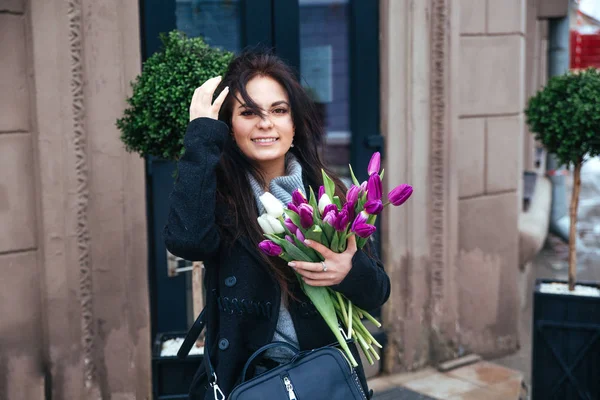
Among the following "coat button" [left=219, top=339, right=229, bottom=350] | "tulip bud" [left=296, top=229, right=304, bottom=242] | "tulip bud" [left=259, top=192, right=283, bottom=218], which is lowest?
"coat button" [left=219, top=339, right=229, bottom=350]

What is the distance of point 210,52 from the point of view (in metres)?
3.19

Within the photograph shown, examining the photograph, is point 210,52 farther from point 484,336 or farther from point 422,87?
point 484,336

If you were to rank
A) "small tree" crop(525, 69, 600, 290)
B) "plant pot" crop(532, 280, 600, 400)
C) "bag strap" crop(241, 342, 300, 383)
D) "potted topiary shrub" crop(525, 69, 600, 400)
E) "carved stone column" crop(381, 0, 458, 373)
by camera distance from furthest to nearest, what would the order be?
"carved stone column" crop(381, 0, 458, 373), "plant pot" crop(532, 280, 600, 400), "potted topiary shrub" crop(525, 69, 600, 400), "small tree" crop(525, 69, 600, 290), "bag strap" crop(241, 342, 300, 383)

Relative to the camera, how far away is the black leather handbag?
210 cm

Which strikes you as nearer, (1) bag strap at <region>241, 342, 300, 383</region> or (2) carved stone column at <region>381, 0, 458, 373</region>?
(1) bag strap at <region>241, 342, 300, 383</region>

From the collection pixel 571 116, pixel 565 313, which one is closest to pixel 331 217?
pixel 571 116

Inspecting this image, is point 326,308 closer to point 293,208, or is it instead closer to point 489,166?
point 293,208

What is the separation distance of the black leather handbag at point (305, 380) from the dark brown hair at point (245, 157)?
0.23m

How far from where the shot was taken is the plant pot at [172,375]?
3.33m

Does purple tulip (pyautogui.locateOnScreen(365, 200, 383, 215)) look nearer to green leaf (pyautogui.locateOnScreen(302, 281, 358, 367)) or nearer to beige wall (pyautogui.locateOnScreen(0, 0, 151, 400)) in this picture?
green leaf (pyautogui.locateOnScreen(302, 281, 358, 367))

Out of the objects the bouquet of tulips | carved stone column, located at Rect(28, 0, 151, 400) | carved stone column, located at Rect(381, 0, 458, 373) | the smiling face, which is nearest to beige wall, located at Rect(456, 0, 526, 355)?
carved stone column, located at Rect(381, 0, 458, 373)

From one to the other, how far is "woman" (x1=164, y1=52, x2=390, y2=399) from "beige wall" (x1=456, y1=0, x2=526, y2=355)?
3.10 metres

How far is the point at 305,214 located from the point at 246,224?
37 centimetres

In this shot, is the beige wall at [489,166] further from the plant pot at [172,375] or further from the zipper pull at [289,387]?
the zipper pull at [289,387]
